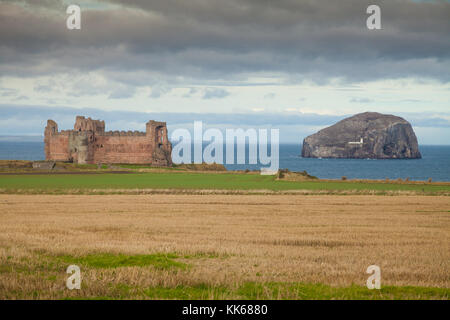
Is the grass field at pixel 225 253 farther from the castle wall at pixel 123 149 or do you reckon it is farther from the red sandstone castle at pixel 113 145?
the castle wall at pixel 123 149

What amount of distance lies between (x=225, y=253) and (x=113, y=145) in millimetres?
111467

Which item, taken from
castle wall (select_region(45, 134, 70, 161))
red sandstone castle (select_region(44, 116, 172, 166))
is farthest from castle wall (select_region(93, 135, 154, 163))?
castle wall (select_region(45, 134, 70, 161))

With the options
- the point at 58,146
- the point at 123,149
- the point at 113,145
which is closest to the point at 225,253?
the point at 123,149

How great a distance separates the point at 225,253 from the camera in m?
15.7

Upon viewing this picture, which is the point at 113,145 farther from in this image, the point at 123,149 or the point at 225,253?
the point at 225,253

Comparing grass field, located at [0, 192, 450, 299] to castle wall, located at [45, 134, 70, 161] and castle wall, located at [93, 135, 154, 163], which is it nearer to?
castle wall, located at [93, 135, 154, 163]

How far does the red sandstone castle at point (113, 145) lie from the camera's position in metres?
119

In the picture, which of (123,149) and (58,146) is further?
(58,146)

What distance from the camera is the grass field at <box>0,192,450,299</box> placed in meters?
10.4

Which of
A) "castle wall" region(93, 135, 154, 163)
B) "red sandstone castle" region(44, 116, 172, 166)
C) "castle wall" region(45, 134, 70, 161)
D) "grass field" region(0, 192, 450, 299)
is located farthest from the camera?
"castle wall" region(45, 134, 70, 161)

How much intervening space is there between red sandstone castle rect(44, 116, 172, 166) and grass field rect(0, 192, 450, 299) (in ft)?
291

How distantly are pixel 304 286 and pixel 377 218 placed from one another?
1955 cm
